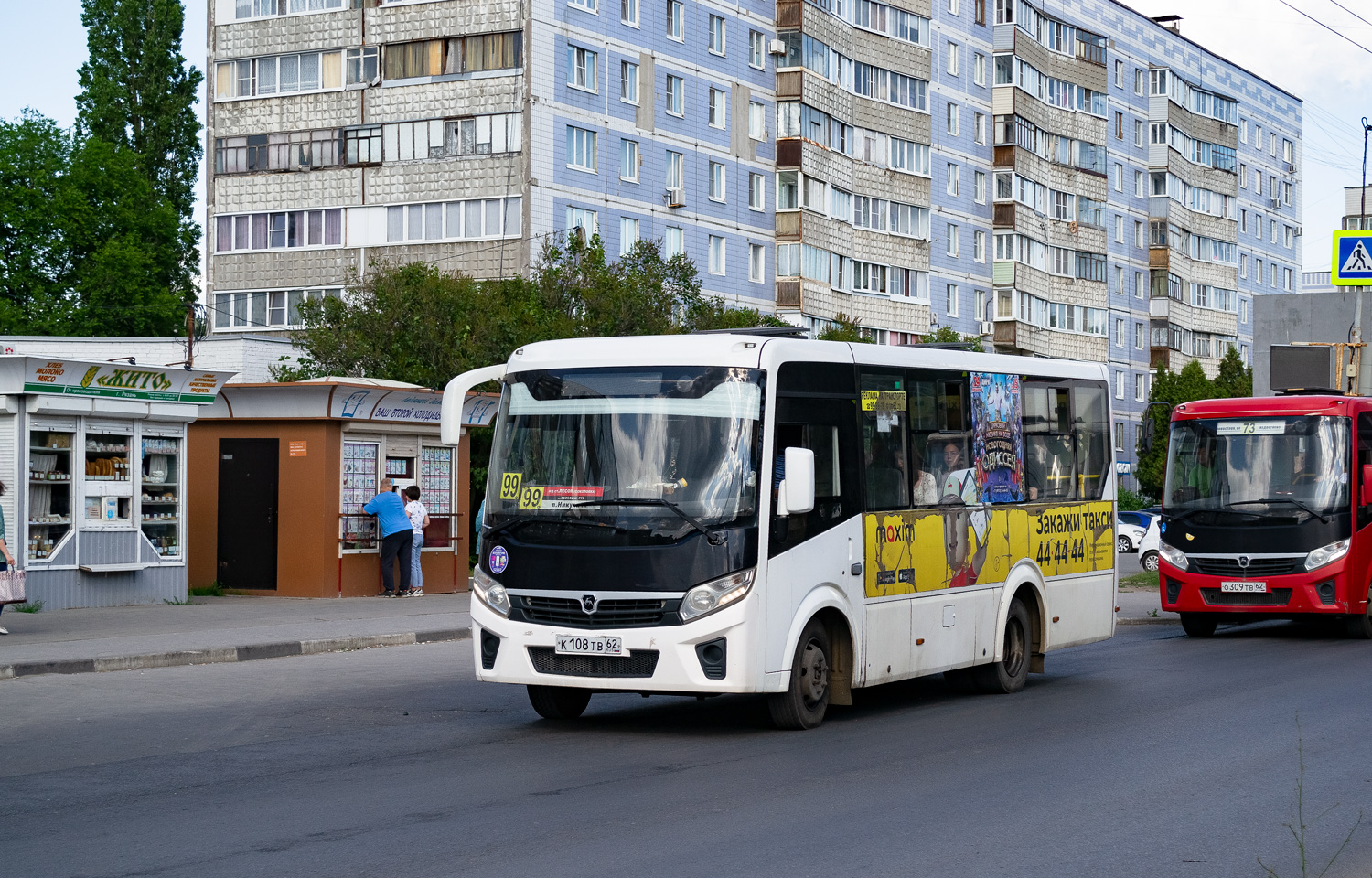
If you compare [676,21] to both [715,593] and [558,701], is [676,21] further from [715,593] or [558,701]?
[715,593]

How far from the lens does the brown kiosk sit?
1029 inches

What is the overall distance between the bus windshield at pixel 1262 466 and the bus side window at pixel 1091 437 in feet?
18.7

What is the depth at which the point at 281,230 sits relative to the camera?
179ft

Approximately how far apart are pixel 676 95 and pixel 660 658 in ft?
148

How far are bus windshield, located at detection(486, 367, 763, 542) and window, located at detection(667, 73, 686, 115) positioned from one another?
143ft

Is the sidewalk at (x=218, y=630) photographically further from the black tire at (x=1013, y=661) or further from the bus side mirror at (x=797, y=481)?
the bus side mirror at (x=797, y=481)

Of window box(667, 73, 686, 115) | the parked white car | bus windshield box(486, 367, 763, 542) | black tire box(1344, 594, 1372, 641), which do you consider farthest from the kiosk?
window box(667, 73, 686, 115)

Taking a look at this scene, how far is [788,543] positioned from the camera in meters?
11.8

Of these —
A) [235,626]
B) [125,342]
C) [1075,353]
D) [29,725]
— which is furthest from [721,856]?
[1075,353]

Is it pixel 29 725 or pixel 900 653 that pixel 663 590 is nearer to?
pixel 900 653

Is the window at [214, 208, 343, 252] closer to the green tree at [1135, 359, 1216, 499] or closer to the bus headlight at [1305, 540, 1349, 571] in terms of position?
the bus headlight at [1305, 540, 1349, 571]

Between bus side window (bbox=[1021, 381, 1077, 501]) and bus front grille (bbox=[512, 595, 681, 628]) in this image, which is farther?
bus side window (bbox=[1021, 381, 1077, 501])

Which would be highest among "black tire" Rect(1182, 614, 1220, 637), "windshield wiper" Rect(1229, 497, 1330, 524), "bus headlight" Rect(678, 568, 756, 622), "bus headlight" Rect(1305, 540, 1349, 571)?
"windshield wiper" Rect(1229, 497, 1330, 524)

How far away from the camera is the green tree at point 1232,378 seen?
268 feet
